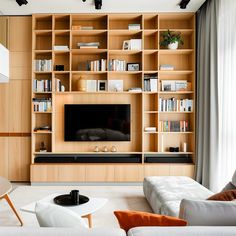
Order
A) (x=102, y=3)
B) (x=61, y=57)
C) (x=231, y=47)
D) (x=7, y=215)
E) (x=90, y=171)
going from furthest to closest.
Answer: (x=61, y=57)
(x=90, y=171)
(x=102, y=3)
(x=231, y=47)
(x=7, y=215)

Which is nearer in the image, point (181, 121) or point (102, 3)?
point (102, 3)

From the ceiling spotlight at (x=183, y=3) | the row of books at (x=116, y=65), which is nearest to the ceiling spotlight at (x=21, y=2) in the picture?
the row of books at (x=116, y=65)

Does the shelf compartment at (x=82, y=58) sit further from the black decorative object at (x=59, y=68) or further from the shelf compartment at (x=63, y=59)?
the black decorative object at (x=59, y=68)

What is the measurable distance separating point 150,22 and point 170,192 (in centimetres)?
334

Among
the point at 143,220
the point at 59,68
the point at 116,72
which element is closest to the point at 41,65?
the point at 59,68

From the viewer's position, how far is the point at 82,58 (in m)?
5.07

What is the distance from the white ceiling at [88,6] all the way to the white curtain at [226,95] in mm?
880

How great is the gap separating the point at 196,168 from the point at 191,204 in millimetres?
3528

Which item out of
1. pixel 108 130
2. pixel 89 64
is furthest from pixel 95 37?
pixel 108 130

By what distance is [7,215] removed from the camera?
124 inches

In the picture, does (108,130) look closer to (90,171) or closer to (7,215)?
(90,171)

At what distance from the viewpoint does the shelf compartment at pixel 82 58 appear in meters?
5.05

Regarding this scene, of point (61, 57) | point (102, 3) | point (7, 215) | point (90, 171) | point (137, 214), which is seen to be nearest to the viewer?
point (137, 214)

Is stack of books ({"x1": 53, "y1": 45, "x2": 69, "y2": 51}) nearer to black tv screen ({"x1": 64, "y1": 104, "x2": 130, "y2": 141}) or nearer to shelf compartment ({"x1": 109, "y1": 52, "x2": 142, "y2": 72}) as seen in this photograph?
shelf compartment ({"x1": 109, "y1": 52, "x2": 142, "y2": 72})
